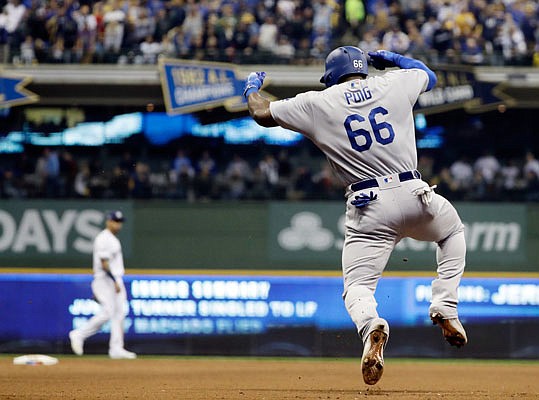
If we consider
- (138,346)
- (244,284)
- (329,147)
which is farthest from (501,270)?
(329,147)

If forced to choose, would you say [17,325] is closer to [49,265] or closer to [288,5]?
[49,265]

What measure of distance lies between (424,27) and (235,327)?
685 centimetres

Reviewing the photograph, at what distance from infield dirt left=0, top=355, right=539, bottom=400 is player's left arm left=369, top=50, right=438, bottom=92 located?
2876 millimetres

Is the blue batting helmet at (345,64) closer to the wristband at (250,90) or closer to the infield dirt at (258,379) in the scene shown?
the wristband at (250,90)

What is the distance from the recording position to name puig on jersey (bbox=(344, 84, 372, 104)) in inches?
251

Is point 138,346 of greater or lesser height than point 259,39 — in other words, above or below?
below

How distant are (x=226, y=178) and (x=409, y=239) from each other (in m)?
3.47

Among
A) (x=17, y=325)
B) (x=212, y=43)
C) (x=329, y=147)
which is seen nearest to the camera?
(x=329, y=147)

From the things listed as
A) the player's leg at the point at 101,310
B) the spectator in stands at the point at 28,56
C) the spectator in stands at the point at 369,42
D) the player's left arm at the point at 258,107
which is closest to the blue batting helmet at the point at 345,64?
the player's left arm at the point at 258,107

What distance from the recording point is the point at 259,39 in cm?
1784

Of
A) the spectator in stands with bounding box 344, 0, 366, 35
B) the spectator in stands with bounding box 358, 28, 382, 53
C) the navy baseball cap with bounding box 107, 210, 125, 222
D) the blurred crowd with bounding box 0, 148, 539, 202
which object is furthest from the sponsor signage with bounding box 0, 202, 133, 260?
the spectator in stands with bounding box 344, 0, 366, 35

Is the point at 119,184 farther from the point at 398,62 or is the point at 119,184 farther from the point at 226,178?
the point at 398,62

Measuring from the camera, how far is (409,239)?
1569 cm

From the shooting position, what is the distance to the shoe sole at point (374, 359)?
20.0 feet
